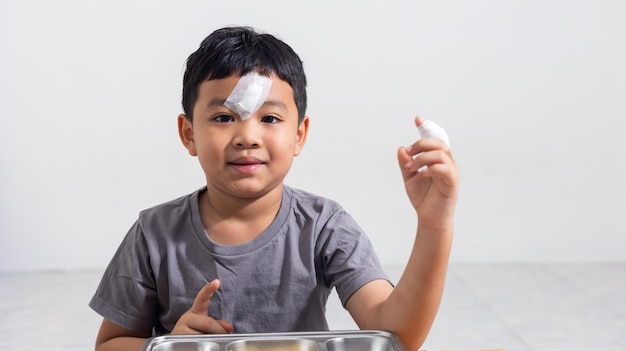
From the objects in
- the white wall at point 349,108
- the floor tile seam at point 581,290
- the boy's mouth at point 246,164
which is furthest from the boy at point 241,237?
the white wall at point 349,108

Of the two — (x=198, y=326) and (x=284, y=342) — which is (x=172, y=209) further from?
(x=284, y=342)

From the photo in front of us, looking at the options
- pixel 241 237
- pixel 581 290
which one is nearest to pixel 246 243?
pixel 241 237

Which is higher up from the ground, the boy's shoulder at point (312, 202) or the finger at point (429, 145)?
the finger at point (429, 145)

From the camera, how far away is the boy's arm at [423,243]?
3.27 feet

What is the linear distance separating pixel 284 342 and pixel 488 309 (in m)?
2.03

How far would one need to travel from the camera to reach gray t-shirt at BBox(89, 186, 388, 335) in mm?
1290

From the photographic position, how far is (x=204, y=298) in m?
1.17

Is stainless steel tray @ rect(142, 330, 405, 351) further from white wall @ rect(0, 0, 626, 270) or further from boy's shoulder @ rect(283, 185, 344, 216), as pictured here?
white wall @ rect(0, 0, 626, 270)

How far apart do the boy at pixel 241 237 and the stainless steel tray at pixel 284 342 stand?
10cm

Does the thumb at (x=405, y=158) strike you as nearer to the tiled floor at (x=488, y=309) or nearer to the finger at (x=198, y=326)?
the finger at (x=198, y=326)

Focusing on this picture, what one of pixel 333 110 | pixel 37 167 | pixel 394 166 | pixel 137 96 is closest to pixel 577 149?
pixel 394 166

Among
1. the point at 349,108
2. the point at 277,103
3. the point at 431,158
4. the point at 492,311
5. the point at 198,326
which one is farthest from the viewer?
the point at 349,108

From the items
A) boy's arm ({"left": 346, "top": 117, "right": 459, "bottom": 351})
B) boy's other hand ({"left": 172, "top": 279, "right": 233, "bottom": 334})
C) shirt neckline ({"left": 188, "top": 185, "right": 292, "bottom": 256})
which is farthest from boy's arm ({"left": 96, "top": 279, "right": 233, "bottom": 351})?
boy's arm ({"left": 346, "top": 117, "right": 459, "bottom": 351})

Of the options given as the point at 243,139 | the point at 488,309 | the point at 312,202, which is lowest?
the point at 488,309
